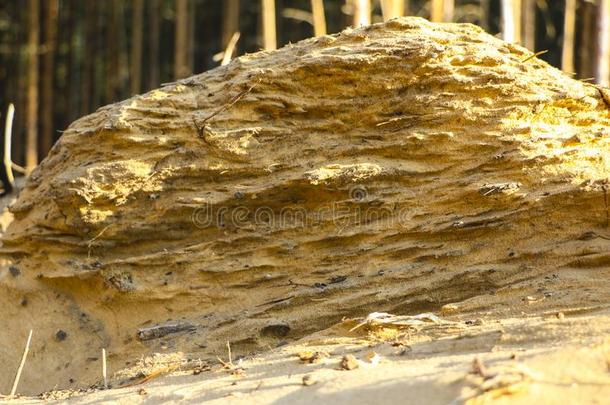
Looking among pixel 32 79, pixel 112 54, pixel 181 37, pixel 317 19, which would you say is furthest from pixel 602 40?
pixel 112 54

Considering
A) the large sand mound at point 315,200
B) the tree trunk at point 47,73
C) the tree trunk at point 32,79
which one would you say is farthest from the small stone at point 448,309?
the tree trunk at point 47,73

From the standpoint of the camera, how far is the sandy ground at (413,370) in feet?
10.0

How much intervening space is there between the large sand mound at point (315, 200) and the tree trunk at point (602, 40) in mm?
4915

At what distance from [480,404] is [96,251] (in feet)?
10.5

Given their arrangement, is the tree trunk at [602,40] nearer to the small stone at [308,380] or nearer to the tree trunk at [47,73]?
the small stone at [308,380]

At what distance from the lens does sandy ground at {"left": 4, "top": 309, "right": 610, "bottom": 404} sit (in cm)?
305

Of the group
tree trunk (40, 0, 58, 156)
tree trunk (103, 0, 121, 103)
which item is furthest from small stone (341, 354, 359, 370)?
tree trunk (103, 0, 121, 103)

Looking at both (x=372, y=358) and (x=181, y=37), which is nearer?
(x=372, y=358)

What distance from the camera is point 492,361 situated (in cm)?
331

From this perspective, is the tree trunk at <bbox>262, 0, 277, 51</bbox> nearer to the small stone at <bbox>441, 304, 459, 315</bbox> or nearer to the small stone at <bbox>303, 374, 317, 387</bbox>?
the small stone at <bbox>441, 304, 459, 315</bbox>

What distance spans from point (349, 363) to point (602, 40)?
7.50 metres

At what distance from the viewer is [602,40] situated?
32.2ft

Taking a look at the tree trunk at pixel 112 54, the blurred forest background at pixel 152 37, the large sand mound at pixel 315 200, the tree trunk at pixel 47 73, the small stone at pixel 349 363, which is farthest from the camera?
the tree trunk at pixel 112 54

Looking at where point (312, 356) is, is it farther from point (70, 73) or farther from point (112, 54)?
point (70, 73)
